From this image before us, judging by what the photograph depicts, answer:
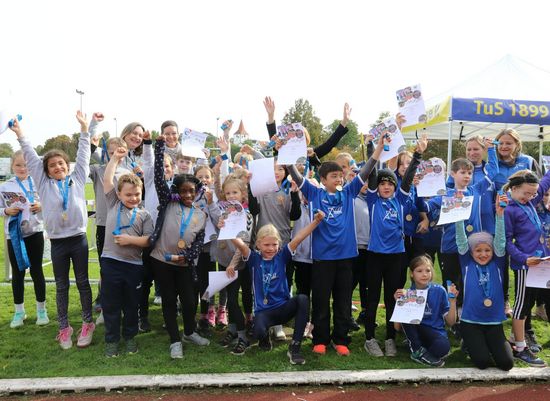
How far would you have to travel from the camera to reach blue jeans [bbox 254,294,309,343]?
431 centimetres

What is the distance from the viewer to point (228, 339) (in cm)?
470

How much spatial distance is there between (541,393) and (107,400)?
12.0 ft

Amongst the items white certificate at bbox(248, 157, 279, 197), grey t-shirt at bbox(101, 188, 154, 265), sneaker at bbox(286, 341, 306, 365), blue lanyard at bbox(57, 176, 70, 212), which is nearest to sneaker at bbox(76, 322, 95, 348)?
grey t-shirt at bbox(101, 188, 154, 265)

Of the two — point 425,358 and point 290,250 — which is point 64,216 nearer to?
point 290,250

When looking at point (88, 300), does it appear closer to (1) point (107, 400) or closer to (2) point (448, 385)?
(1) point (107, 400)

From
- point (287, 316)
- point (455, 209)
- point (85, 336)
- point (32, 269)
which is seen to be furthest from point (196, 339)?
point (455, 209)

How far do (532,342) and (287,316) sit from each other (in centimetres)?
268

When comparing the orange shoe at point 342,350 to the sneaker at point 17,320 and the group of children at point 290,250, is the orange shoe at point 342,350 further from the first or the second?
the sneaker at point 17,320

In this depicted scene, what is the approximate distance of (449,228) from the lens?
16.1 feet

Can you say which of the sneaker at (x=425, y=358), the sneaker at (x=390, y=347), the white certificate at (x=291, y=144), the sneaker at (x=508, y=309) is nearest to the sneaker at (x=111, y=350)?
the white certificate at (x=291, y=144)

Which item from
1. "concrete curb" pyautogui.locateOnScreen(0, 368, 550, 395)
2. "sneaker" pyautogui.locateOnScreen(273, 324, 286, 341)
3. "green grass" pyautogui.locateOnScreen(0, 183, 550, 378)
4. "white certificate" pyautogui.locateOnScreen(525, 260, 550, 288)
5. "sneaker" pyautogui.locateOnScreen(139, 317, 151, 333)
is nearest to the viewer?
"concrete curb" pyautogui.locateOnScreen(0, 368, 550, 395)

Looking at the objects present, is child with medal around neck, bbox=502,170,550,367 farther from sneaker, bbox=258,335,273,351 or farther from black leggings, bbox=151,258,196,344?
black leggings, bbox=151,258,196,344

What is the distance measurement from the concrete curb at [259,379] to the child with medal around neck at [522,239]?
1.50ft

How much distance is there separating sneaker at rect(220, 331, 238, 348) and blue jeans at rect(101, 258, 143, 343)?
36.5 inches
